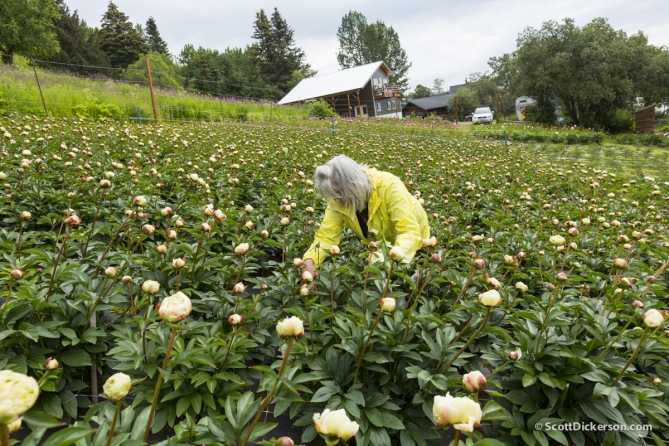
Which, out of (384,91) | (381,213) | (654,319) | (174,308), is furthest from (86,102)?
(384,91)

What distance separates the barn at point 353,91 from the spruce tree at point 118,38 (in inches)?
768

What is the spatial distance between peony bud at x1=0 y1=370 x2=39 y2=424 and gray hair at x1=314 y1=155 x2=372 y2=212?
1.79 m

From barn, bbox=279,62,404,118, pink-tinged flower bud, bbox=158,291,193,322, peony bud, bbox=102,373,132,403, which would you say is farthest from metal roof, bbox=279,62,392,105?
peony bud, bbox=102,373,132,403

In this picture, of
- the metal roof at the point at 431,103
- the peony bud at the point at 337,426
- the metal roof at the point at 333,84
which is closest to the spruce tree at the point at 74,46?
the metal roof at the point at 333,84

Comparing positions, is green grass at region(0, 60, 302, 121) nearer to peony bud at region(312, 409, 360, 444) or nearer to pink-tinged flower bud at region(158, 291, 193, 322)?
pink-tinged flower bud at region(158, 291, 193, 322)

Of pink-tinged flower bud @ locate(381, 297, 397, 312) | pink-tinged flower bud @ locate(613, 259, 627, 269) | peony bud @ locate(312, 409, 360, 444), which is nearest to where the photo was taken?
peony bud @ locate(312, 409, 360, 444)

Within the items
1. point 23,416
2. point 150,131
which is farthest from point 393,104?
point 23,416

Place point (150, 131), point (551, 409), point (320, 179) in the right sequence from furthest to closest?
point (150, 131), point (320, 179), point (551, 409)

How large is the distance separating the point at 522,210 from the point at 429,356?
2.64 m

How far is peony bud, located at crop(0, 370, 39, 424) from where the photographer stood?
0.47 metres

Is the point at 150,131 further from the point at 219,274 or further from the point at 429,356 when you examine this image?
the point at 429,356

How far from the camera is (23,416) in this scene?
0.52 meters

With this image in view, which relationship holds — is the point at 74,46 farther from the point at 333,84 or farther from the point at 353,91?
the point at 353,91

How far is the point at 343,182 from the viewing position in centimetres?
218
